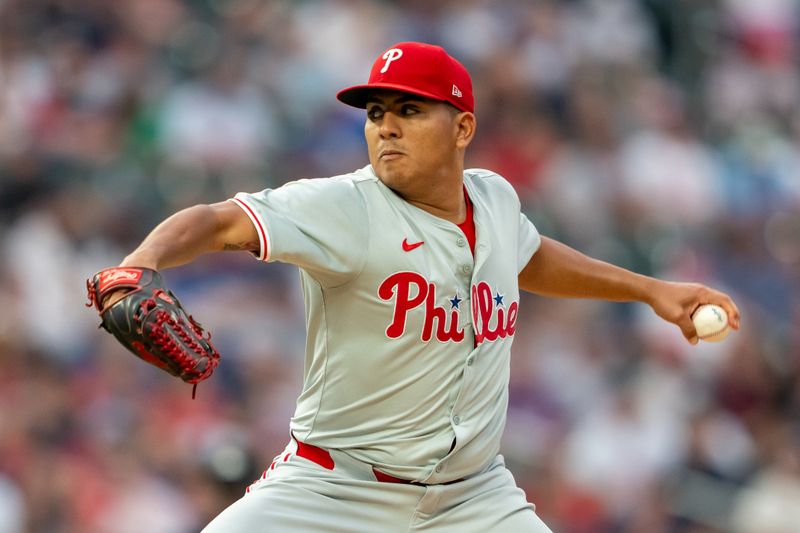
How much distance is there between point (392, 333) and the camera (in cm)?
383

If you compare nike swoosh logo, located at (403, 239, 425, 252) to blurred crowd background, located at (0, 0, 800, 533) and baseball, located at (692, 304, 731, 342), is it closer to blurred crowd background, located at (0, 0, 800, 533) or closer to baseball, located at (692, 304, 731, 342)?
baseball, located at (692, 304, 731, 342)

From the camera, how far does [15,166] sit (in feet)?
25.5

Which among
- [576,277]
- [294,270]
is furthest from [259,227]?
[294,270]

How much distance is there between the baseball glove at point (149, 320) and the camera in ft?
10.1

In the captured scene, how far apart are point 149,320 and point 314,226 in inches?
28.8

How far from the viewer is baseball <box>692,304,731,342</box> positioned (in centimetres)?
430

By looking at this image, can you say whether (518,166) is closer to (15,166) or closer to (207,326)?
(207,326)

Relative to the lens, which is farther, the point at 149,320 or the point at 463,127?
the point at 463,127

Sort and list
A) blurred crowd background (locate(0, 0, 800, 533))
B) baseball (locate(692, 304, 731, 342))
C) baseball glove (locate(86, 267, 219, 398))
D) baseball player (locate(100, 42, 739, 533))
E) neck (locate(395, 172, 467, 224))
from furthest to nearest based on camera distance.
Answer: blurred crowd background (locate(0, 0, 800, 533))
baseball (locate(692, 304, 731, 342))
neck (locate(395, 172, 467, 224))
baseball player (locate(100, 42, 739, 533))
baseball glove (locate(86, 267, 219, 398))

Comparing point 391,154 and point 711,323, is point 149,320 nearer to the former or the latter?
point 391,154

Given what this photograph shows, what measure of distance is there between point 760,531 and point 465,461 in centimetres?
427

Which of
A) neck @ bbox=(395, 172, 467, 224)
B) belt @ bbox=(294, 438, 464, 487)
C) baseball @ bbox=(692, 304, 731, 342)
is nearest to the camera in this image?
belt @ bbox=(294, 438, 464, 487)

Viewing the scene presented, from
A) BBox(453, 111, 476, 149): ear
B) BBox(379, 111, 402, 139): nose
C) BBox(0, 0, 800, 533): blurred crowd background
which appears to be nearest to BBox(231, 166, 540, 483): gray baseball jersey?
BBox(379, 111, 402, 139): nose

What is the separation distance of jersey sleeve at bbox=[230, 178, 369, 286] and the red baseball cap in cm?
33
